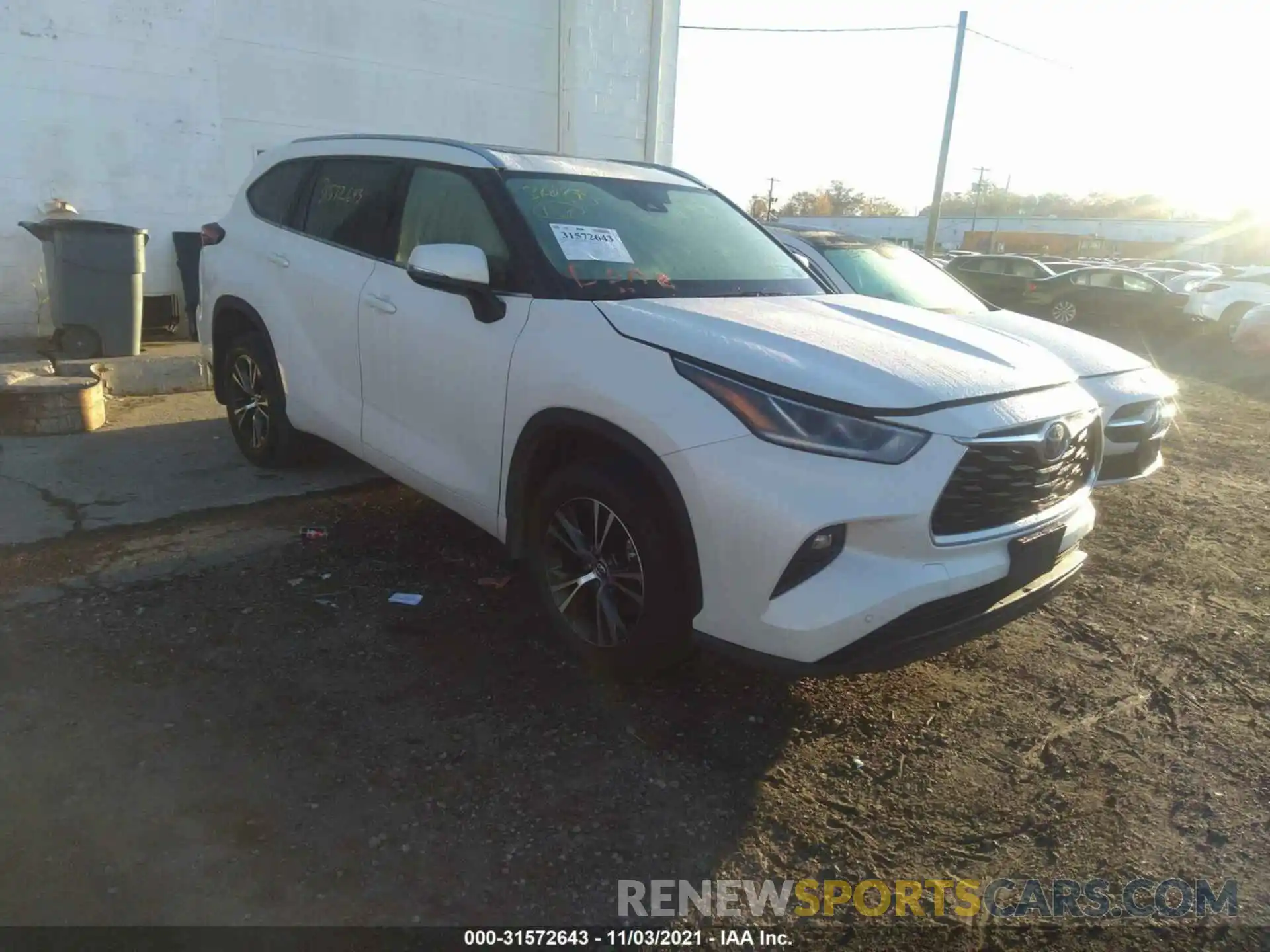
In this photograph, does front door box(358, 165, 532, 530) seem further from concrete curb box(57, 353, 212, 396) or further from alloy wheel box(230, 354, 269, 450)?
concrete curb box(57, 353, 212, 396)

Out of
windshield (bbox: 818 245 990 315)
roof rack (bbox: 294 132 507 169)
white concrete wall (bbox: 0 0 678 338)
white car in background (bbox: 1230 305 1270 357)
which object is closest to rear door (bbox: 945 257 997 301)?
white car in background (bbox: 1230 305 1270 357)

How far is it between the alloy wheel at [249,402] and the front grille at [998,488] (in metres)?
3.71

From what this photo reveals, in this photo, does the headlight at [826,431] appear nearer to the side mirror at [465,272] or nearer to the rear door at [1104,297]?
the side mirror at [465,272]

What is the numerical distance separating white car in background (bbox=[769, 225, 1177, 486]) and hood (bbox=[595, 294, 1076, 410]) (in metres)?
0.97

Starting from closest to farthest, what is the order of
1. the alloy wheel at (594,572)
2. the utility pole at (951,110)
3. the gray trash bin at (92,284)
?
1. the alloy wheel at (594,572)
2. the gray trash bin at (92,284)
3. the utility pole at (951,110)

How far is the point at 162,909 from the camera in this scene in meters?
2.20

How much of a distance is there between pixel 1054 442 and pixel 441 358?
2238 millimetres

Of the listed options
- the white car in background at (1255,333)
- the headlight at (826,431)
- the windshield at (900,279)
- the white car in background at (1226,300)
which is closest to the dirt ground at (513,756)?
the headlight at (826,431)

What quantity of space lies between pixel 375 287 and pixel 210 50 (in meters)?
6.56

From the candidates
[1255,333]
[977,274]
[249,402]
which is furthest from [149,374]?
[977,274]

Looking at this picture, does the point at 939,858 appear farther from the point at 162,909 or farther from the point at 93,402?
the point at 93,402

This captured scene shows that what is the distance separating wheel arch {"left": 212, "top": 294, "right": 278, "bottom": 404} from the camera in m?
4.81

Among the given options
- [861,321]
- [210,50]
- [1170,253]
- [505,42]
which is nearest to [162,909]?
[861,321]

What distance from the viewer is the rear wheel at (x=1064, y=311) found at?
58.9 ft
